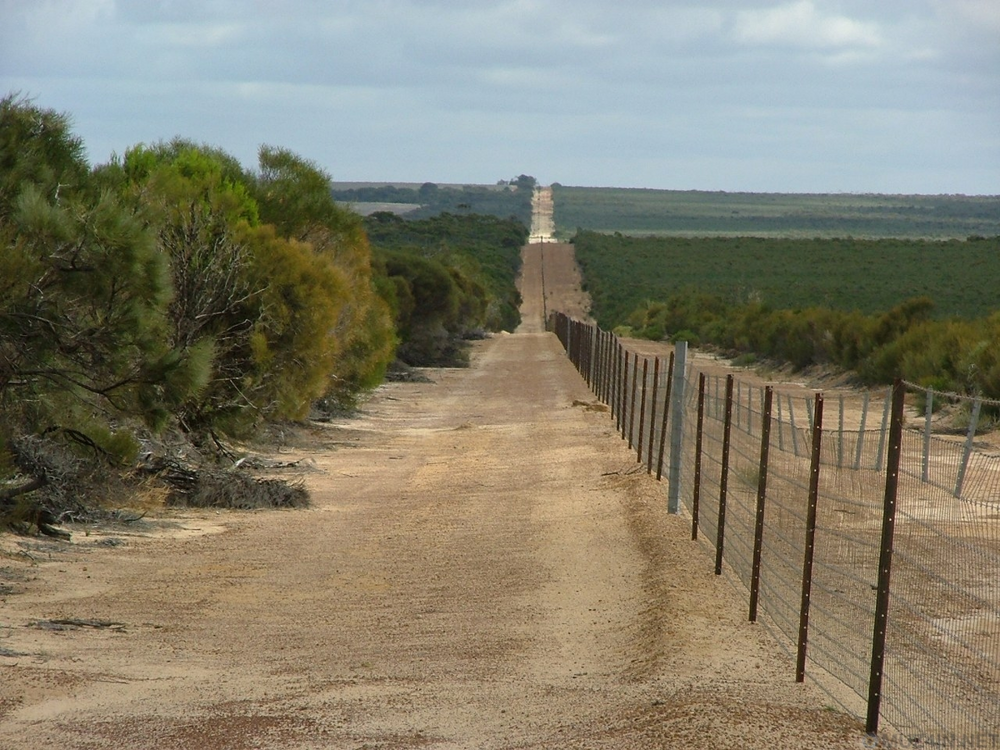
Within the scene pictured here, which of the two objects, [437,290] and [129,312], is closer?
[129,312]

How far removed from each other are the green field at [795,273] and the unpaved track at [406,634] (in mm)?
51164

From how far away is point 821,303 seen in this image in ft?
241

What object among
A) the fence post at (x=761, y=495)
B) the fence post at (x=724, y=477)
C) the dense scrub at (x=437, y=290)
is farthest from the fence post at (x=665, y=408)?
the dense scrub at (x=437, y=290)

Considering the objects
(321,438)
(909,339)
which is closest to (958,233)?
(909,339)

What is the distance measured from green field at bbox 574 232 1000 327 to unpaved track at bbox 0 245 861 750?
51.2 m

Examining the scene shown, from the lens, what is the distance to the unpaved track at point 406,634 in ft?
21.1

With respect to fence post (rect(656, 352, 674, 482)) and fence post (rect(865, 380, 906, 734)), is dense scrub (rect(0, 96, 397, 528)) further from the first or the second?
fence post (rect(865, 380, 906, 734))

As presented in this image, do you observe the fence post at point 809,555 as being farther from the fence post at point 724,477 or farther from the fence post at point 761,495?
the fence post at point 724,477

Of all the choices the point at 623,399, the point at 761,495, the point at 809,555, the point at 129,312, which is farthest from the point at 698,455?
the point at 623,399

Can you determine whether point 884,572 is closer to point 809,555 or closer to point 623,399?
point 809,555

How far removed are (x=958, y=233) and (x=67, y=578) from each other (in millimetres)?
177432

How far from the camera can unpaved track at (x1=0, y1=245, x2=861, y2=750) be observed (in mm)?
6445

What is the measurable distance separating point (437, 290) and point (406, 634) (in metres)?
35.5

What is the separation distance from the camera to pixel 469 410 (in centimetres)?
2869
